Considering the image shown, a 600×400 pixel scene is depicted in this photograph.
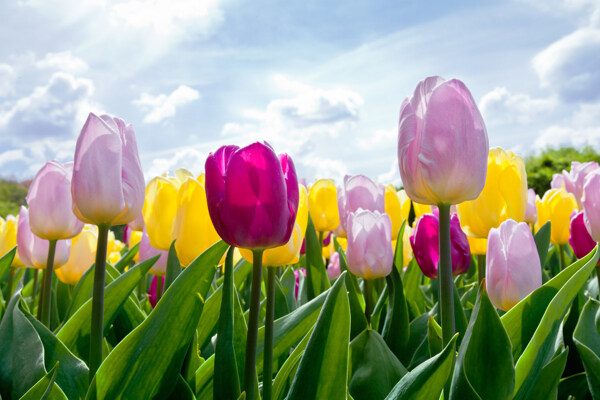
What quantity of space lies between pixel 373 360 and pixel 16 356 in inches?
32.2

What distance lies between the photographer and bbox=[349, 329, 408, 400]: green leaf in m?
1.33

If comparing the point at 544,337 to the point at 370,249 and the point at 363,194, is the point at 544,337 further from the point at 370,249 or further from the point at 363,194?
the point at 363,194

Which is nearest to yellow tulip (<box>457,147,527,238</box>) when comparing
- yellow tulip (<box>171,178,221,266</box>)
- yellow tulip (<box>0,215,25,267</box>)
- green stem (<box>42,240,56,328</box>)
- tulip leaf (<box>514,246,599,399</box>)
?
tulip leaf (<box>514,246,599,399</box>)

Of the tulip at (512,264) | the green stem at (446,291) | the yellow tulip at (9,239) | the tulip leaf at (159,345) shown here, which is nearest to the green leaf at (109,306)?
the tulip leaf at (159,345)

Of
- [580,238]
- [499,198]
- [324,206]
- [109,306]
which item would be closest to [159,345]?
[109,306]

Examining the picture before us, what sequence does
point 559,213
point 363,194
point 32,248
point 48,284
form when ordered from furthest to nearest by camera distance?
point 559,213, point 363,194, point 32,248, point 48,284

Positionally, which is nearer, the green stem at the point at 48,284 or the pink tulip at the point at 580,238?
the green stem at the point at 48,284

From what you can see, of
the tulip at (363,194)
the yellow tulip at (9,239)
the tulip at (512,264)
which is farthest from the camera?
the yellow tulip at (9,239)

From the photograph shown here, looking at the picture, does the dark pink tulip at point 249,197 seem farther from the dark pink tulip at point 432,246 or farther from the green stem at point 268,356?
the dark pink tulip at point 432,246

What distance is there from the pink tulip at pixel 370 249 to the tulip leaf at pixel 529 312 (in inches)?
21.5

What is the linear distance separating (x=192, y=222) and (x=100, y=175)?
10.8 inches

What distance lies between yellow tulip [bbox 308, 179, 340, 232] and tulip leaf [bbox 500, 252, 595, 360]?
164 centimetres

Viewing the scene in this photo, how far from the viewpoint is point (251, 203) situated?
94cm

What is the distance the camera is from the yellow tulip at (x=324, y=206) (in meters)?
2.86
